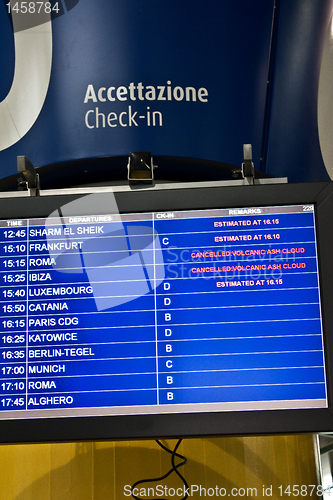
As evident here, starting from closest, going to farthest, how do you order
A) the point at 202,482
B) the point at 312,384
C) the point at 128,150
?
1. the point at 312,384
2. the point at 128,150
3. the point at 202,482

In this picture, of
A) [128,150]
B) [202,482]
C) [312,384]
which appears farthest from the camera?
[202,482]

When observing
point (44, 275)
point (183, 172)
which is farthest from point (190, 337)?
point (183, 172)

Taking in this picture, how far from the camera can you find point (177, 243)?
1.05 m

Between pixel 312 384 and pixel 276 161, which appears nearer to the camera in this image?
pixel 312 384

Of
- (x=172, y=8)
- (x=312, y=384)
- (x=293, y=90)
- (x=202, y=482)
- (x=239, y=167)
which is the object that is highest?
(x=172, y=8)

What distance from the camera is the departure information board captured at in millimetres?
980

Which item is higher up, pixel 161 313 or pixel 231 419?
pixel 161 313

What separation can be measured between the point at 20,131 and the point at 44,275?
0.36m

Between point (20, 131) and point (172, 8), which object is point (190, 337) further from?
point (172, 8)

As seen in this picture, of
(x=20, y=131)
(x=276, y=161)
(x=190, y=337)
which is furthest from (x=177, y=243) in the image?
(x=20, y=131)

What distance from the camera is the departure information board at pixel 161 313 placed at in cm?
98

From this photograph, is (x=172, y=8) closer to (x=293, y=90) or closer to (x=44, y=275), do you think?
(x=293, y=90)

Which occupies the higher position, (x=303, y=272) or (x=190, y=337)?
(x=303, y=272)

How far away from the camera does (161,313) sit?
1.01 metres
